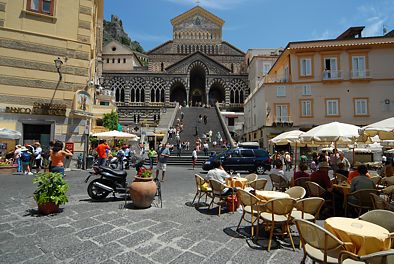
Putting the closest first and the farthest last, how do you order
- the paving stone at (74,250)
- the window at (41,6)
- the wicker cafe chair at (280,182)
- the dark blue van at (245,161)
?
the paving stone at (74,250)
the wicker cafe chair at (280,182)
the window at (41,6)
the dark blue van at (245,161)

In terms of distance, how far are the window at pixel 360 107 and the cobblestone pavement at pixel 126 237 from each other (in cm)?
2425

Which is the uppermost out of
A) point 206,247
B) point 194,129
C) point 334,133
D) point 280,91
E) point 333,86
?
point 333,86

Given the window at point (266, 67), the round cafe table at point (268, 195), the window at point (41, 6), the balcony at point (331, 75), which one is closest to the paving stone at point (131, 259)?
the round cafe table at point (268, 195)

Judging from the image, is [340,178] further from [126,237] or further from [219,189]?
[126,237]

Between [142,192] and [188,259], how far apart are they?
2907 millimetres

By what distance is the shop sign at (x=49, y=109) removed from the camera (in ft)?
43.3

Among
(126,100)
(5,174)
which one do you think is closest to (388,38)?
(5,174)

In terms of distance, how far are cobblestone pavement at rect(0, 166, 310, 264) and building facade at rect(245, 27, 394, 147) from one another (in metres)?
21.9

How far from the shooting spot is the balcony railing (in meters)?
25.4

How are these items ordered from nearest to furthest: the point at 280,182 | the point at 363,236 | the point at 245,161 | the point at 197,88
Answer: the point at 363,236, the point at 280,182, the point at 245,161, the point at 197,88

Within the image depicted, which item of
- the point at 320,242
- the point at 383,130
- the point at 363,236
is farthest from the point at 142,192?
the point at 383,130

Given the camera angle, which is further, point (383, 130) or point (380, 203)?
point (383, 130)

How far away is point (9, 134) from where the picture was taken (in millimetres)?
11945

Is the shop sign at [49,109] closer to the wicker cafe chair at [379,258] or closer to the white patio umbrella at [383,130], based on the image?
the white patio umbrella at [383,130]
